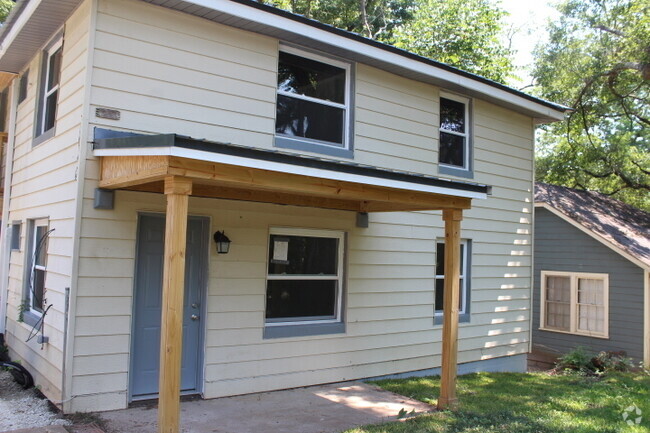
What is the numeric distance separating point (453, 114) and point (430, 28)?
1143 cm

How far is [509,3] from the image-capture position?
21.8 metres

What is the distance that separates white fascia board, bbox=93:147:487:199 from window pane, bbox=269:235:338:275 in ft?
6.89

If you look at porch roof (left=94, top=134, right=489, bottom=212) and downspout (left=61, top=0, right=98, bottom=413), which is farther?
downspout (left=61, top=0, right=98, bottom=413)

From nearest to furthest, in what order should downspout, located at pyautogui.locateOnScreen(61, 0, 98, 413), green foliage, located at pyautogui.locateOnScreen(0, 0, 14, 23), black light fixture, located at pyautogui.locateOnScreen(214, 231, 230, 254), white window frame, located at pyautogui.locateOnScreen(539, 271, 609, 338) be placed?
1. downspout, located at pyautogui.locateOnScreen(61, 0, 98, 413)
2. black light fixture, located at pyautogui.locateOnScreen(214, 231, 230, 254)
3. white window frame, located at pyautogui.locateOnScreen(539, 271, 609, 338)
4. green foliage, located at pyautogui.locateOnScreen(0, 0, 14, 23)

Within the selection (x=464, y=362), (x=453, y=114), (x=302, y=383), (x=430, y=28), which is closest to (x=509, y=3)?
(x=430, y=28)

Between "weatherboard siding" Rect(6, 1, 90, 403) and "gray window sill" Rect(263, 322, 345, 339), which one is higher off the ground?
"weatherboard siding" Rect(6, 1, 90, 403)

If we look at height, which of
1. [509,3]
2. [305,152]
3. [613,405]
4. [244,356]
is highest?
[509,3]

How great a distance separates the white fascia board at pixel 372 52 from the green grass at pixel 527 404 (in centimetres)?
475

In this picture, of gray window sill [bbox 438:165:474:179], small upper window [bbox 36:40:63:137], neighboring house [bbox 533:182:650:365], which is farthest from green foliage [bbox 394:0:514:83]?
small upper window [bbox 36:40:63:137]

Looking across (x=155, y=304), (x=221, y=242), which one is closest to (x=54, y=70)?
(x=221, y=242)

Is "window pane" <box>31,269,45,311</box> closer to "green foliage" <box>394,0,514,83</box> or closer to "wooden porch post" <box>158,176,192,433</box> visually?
"wooden porch post" <box>158,176,192,433</box>

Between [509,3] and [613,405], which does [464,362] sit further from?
[509,3]

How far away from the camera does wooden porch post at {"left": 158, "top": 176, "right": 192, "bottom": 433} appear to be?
4.28 m

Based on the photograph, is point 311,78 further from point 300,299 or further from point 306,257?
point 300,299
